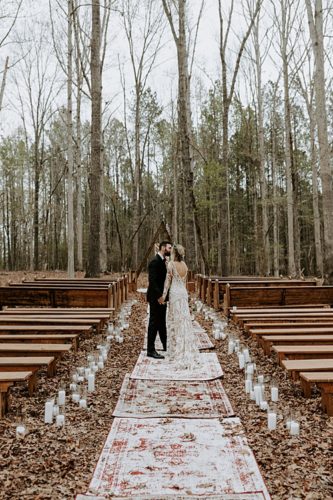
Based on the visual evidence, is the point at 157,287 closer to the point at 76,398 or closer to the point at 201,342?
the point at 201,342

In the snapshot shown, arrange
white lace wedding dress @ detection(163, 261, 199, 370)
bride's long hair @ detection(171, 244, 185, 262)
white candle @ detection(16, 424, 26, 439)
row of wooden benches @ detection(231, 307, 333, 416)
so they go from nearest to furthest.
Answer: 1. white candle @ detection(16, 424, 26, 439)
2. row of wooden benches @ detection(231, 307, 333, 416)
3. white lace wedding dress @ detection(163, 261, 199, 370)
4. bride's long hair @ detection(171, 244, 185, 262)

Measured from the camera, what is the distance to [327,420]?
427cm

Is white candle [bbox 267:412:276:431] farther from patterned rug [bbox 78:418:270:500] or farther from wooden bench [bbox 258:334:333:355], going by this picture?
wooden bench [bbox 258:334:333:355]

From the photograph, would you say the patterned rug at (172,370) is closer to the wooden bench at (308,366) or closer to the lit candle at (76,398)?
the lit candle at (76,398)

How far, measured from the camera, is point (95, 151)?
1499cm

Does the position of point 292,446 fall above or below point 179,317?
below

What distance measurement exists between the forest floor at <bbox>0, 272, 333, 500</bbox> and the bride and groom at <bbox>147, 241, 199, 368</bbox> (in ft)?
3.82

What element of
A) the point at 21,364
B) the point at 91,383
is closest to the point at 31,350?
the point at 21,364

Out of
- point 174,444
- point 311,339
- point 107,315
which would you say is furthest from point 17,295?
point 174,444

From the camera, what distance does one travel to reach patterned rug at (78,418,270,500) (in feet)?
9.80

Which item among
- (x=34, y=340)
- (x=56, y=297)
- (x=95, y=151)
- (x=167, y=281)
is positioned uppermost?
(x=95, y=151)

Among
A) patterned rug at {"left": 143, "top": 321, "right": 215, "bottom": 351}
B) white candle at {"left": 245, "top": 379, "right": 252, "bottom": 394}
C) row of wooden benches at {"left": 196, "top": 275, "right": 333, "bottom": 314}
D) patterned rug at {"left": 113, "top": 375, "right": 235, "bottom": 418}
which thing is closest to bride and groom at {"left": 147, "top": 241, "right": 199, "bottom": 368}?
patterned rug at {"left": 143, "top": 321, "right": 215, "bottom": 351}

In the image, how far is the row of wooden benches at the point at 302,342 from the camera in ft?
14.3

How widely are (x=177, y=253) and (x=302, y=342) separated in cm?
232
